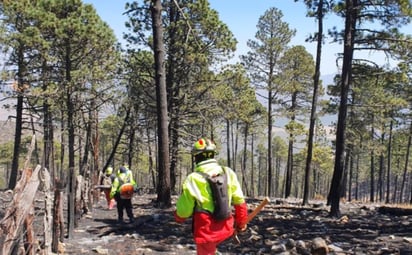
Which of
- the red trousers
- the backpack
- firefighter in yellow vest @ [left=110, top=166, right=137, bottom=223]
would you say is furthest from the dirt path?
the backpack

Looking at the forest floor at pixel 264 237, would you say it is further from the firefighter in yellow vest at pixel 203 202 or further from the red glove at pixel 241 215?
the firefighter in yellow vest at pixel 203 202

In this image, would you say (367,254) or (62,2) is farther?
(62,2)

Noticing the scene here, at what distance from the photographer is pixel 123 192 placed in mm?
11461

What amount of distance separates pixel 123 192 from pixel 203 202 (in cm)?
713

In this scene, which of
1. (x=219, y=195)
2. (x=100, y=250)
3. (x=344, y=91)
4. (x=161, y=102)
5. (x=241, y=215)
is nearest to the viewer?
(x=219, y=195)

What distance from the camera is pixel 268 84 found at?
31109 millimetres

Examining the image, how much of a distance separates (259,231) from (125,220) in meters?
4.33

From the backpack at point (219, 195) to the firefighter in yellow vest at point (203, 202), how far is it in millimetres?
46

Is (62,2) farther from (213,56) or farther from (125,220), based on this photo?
(125,220)

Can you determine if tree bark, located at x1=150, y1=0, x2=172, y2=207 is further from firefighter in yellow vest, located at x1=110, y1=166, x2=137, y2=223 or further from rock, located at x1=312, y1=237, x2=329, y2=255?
rock, located at x1=312, y1=237, x2=329, y2=255

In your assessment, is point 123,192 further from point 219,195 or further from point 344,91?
point 219,195

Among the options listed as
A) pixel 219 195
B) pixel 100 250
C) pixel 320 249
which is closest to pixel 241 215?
pixel 219 195

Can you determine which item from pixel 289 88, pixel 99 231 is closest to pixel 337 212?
pixel 99 231

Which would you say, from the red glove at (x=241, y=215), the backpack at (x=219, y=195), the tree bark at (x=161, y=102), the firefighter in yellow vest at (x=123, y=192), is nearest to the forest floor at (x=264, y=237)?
the firefighter in yellow vest at (x=123, y=192)
